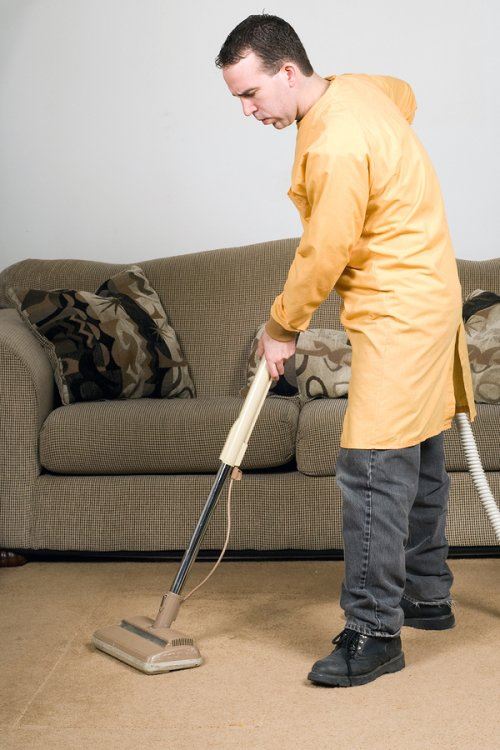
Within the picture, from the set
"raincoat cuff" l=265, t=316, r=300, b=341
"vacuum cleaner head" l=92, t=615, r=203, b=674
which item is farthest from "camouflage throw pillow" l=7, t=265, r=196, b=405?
"raincoat cuff" l=265, t=316, r=300, b=341

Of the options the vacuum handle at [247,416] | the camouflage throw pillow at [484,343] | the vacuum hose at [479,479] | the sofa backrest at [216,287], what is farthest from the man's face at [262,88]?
the sofa backrest at [216,287]

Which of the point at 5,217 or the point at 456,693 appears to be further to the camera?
the point at 5,217

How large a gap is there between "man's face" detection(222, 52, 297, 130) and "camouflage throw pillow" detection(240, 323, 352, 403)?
1214mm

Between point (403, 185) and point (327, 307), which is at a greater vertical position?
point (403, 185)

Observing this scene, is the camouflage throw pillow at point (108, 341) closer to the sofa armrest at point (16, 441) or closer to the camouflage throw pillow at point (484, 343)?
the sofa armrest at point (16, 441)

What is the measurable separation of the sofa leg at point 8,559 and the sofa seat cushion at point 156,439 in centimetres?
27

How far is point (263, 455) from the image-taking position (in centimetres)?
274

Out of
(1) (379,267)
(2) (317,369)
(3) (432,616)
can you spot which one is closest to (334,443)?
(2) (317,369)

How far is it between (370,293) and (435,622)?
78cm

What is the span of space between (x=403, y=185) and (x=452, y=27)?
83.1 inches

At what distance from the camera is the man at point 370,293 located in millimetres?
1875

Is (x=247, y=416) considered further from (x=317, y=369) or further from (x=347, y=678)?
(x=317, y=369)

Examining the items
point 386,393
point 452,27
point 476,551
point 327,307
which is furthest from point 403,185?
point 452,27

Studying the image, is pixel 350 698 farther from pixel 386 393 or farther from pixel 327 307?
pixel 327 307
